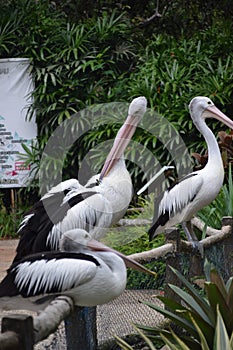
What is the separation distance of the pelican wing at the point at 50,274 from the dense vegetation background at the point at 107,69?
594 centimetres

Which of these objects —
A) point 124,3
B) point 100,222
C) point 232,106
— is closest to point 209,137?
point 100,222

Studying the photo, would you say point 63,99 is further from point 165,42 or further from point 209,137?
point 209,137

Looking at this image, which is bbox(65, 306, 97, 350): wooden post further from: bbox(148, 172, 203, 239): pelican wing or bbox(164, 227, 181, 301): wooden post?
bbox(148, 172, 203, 239): pelican wing

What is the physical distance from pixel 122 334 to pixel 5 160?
6222mm

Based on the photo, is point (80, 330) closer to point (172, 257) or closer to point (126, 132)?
point (172, 257)

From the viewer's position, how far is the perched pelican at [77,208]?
4.64m

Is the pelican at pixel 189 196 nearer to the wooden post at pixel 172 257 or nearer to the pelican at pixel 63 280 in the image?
the wooden post at pixel 172 257

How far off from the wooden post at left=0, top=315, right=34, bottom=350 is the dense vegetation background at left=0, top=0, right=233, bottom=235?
22.6ft

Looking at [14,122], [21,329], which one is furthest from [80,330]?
[14,122]

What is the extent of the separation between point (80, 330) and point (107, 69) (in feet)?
24.5

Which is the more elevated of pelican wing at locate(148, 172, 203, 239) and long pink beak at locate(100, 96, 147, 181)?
long pink beak at locate(100, 96, 147, 181)

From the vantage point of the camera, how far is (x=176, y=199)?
6035 millimetres

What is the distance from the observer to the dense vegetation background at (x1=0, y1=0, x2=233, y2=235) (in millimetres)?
9688

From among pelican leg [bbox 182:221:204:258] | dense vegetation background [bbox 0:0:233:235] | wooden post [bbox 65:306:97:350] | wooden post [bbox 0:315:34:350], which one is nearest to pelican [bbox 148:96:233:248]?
pelican leg [bbox 182:221:204:258]
